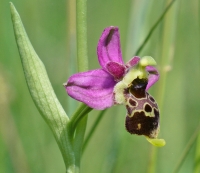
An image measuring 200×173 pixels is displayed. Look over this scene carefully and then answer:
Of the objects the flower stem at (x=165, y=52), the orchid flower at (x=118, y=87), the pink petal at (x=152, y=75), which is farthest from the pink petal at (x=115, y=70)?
the flower stem at (x=165, y=52)

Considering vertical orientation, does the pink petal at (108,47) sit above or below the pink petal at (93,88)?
above

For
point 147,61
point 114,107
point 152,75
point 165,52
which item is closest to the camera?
point 147,61

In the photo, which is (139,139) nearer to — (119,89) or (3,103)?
(3,103)

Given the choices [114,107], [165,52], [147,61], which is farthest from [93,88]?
[114,107]

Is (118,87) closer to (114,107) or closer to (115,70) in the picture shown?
(115,70)

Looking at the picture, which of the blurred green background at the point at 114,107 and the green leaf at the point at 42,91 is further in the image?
the blurred green background at the point at 114,107

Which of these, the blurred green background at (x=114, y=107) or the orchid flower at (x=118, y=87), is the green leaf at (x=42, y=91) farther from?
the blurred green background at (x=114, y=107)

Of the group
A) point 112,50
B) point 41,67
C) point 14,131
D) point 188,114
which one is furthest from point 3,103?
point 188,114
